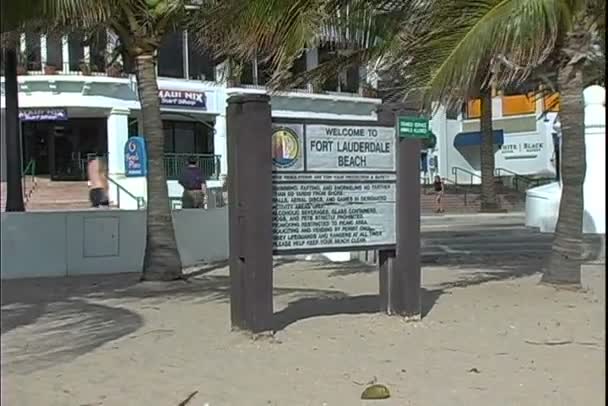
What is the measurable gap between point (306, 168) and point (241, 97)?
3.36 ft

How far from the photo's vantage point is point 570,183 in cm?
1205

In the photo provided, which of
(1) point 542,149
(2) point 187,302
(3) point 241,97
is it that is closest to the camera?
(3) point 241,97

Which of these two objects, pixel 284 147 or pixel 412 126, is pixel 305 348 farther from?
pixel 412 126

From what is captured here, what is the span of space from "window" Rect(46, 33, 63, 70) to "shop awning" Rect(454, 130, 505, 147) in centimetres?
3639

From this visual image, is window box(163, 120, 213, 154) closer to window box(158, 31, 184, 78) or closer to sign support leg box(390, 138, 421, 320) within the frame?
window box(158, 31, 184, 78)

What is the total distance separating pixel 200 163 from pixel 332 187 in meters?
26.0

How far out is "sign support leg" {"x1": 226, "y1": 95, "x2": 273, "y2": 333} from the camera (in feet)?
28.7

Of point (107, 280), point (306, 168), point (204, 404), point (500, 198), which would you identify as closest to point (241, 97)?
point (306, 168)

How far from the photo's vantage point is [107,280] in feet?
47.0

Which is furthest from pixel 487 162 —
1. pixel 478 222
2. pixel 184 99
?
pixel 184 99

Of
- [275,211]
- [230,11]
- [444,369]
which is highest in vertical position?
[230,11]

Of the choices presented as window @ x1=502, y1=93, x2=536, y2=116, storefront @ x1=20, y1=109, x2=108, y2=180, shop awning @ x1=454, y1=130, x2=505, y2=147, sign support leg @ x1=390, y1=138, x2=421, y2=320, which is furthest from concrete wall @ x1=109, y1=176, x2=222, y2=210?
window @ x1=502, y1=93, x2=536, y2=116

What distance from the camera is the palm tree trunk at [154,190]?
13.6 meters

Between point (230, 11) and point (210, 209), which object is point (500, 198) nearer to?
point (210, 209)
